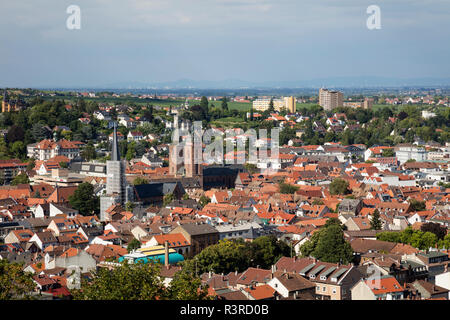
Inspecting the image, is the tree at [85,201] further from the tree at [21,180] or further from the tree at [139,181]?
the tree at [21,180]

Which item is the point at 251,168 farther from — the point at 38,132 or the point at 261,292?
the point at 261,292

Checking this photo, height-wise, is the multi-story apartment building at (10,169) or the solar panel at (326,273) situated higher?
the solar panel at (326,273)

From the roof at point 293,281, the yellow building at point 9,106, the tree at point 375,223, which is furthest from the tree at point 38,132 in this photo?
the roof at point 293,281

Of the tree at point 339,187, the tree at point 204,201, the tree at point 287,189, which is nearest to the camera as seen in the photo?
the tree at point 204,201

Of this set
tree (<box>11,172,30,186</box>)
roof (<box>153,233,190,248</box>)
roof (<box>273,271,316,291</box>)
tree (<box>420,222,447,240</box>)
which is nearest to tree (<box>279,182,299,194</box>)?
tree (<box>420,222,447,240</box>)

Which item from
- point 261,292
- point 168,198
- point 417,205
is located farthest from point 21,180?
point 261,292
